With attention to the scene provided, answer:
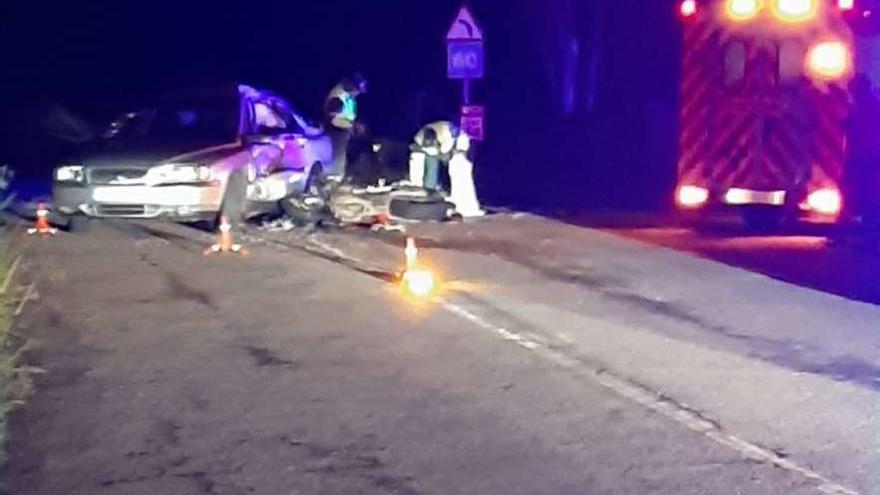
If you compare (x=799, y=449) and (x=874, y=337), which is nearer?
(x=799, y=449)

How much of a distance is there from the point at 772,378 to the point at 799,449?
1.50 m

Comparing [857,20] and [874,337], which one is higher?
[857,20]

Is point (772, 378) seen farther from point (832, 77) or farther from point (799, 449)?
point (832, 77)

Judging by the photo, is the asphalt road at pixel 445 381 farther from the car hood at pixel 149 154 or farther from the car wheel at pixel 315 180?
the car wheel at pixel 315 180

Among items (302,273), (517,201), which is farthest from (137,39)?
(302,273)

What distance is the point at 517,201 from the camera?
20859mm

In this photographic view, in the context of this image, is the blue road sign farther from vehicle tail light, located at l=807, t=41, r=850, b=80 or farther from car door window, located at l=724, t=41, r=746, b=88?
vehicle tail light, located at l=807, t=41, r=850, b=80

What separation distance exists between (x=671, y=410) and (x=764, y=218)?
29.4ft

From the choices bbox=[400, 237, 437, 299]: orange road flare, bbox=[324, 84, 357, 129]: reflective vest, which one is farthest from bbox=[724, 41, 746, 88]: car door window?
bbox=[400, 237, 437, 299]: orange road flare

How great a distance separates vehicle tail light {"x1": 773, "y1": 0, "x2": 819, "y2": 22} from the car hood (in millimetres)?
5484

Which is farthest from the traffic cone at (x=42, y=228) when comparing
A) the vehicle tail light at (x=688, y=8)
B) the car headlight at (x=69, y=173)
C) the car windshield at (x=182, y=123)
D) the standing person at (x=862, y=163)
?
the standing person at (x=862, y=163)

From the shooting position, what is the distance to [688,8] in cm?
1573

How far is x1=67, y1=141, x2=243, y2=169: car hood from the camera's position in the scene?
15.3 m

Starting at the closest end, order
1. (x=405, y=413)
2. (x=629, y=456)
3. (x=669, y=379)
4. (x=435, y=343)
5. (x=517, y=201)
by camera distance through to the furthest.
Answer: (x=629, y=456)
(x=405, y=413)
(x=669, y=379)
(x=435, y=343)
(x=517, y=201)
